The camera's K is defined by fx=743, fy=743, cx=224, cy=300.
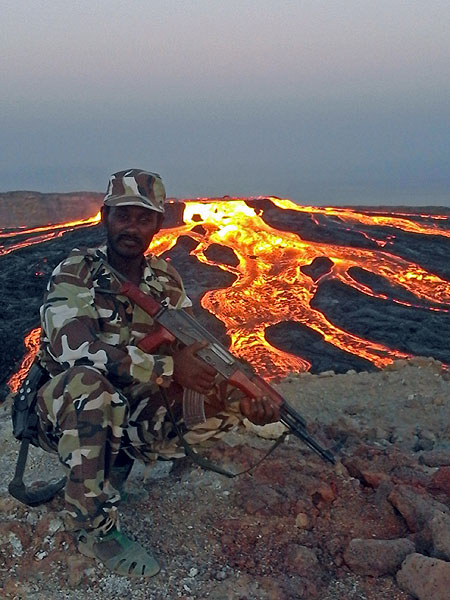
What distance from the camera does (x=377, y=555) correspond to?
2812 millimetres

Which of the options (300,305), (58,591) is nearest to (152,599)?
(58,591)

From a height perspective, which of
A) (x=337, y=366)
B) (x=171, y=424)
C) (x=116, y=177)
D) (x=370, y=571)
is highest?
(x=116, y=177)

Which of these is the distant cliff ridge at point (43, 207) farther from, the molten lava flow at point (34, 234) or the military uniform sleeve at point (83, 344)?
the military uniform sleeve at point (83, 344)

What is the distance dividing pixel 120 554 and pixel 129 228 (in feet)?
4.39

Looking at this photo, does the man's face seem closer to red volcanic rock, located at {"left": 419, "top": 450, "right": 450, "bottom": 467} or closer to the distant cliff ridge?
red volcanic rock, located at {"left": 419, "top": 450, "right": 450, "bottom": 467}

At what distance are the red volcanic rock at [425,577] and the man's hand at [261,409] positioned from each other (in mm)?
746

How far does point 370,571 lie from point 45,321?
5.17 feet

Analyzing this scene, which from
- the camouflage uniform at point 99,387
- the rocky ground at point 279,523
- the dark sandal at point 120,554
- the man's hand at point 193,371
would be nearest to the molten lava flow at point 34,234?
the rocky ground at point 279,523

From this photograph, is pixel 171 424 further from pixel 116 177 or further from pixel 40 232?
pixel 40 232

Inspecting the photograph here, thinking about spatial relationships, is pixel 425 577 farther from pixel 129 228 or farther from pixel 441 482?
pixel 129 228

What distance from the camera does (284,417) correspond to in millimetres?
3096

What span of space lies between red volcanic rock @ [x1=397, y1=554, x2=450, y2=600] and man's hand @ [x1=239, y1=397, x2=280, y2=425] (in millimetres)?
746

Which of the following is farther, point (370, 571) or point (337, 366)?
point (337, 366)

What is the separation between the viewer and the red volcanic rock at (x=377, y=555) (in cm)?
279
